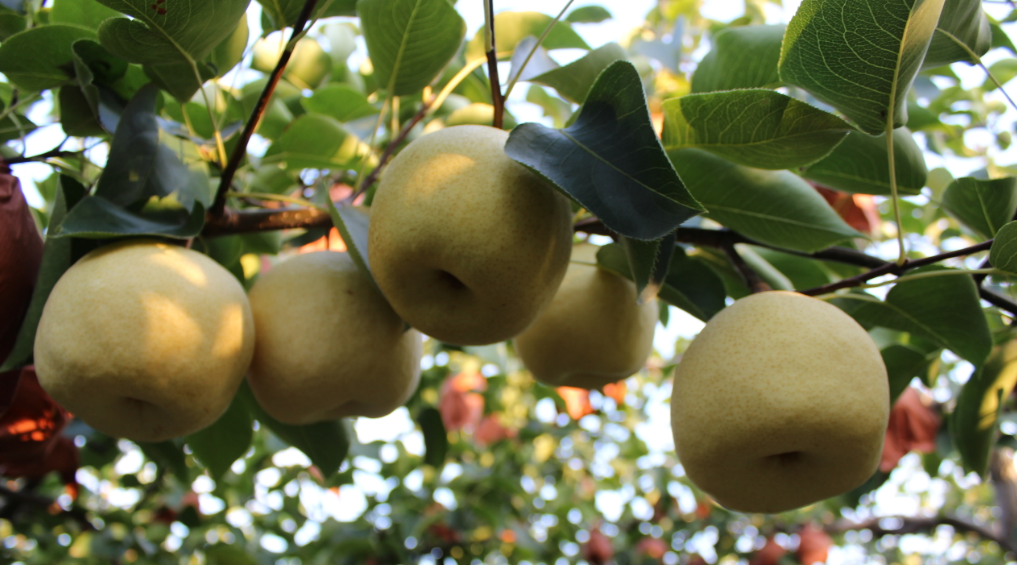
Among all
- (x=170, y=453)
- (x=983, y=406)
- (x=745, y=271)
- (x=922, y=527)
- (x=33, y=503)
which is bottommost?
(x=922, y=527)

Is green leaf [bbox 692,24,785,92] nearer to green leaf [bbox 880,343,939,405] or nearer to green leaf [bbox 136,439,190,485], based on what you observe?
green leaf [bbox 880,343,939,405]

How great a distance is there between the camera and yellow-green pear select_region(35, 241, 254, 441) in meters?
0.80

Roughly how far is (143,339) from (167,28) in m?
0.39

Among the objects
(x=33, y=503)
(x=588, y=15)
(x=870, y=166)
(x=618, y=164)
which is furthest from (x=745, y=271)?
(x=33, y=503)

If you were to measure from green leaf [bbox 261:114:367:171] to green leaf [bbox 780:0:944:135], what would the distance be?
0.86 meters

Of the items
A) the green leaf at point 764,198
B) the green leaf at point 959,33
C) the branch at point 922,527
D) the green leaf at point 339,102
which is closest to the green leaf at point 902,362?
the green leaf at point 764,198

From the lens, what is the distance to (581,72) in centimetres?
110

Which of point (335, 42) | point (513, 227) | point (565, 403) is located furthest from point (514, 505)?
point (513, 227)

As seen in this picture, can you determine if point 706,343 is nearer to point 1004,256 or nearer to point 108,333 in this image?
point 1004,256

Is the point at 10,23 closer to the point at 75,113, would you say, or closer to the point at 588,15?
the point at 75,113

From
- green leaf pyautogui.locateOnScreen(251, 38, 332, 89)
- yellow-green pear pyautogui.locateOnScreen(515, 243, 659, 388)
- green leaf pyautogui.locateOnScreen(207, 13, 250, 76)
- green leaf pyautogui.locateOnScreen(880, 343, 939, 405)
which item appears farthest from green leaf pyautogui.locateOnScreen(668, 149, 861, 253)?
green leaf pyautogui.locateOnScreen(251, 38, 332, 89)

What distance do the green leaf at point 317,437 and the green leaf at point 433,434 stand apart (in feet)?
2.40

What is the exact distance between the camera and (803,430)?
778 mm

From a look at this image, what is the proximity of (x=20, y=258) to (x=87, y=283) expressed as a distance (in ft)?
0.59
